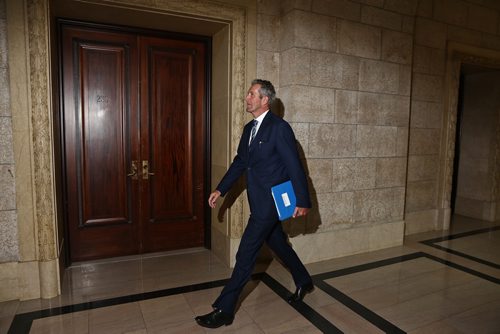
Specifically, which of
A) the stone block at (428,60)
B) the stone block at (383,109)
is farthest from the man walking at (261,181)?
the stone block at (428,60)

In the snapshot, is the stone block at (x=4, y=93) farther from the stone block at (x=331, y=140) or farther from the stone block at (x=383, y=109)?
the stone block at (x=383, y=109)

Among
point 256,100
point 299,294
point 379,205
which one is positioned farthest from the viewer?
point 379,205

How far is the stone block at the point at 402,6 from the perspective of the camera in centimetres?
370

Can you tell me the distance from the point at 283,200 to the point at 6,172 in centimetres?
202

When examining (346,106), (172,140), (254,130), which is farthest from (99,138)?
(346,106)

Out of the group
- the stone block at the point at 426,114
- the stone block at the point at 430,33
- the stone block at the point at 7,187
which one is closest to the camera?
the stone block at the point at 7,187

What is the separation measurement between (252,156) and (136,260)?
1860mm

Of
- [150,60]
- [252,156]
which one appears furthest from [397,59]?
[150,60]

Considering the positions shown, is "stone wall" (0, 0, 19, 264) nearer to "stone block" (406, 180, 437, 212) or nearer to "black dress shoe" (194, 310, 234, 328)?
"black dress shoe" (194, 310, 234, 328)

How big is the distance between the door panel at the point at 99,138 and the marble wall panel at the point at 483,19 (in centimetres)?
426

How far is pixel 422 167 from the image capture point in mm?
4453

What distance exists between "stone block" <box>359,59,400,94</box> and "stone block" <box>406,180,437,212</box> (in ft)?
4.32

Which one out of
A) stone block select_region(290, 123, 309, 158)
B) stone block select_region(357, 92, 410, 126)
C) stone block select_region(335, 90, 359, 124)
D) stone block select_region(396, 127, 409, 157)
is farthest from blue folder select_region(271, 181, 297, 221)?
stone block select_region(396, 127, 409, 157)

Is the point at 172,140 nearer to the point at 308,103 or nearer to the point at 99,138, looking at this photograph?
the point at 99,138
